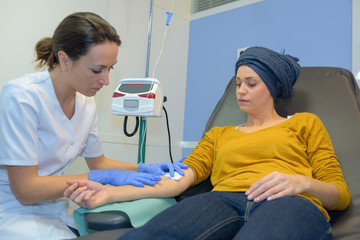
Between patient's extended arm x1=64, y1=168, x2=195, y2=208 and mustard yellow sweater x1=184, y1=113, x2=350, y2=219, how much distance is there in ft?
0.41

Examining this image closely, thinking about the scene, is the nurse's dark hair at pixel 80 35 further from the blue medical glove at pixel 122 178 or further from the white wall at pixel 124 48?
the white wall at pixel 124 48

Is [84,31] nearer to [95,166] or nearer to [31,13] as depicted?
[95,166]

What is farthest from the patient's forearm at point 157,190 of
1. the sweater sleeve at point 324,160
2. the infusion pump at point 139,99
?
the infusion pump at point 139,99

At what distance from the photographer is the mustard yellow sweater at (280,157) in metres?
1.08

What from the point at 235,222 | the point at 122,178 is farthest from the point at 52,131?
the point at 235,222

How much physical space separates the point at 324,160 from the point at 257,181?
0.87ft

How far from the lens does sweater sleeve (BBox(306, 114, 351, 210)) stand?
103cm

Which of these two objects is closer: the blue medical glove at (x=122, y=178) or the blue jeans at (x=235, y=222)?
the blue jeans at (x=235, y=222)

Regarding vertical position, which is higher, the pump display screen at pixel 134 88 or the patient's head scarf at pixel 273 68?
the patient's head scarf at pixel 273 68

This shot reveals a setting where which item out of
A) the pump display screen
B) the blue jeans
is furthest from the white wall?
the blue jeans

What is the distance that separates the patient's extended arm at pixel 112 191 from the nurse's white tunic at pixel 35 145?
0.16 meters

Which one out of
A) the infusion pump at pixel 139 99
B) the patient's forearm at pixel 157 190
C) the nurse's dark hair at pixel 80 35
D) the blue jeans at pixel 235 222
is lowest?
the patient's forearm at pixel 157 190

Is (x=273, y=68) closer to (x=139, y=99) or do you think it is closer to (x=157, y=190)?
(x=157, y=190)

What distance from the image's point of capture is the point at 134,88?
72.5 inches
